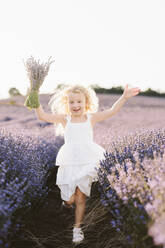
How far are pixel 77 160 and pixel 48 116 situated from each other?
0.55 meters

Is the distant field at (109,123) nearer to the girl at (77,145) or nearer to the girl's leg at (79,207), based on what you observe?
the girl at (77,145)

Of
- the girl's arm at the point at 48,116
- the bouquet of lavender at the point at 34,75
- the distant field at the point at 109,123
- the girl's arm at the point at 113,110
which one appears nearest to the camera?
the bouquet of lavender at the point at 34,75

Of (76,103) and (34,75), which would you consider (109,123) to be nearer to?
(76,103)

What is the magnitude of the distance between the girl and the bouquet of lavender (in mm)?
151

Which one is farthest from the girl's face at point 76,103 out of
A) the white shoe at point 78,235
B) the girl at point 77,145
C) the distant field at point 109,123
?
the white shoe at point 78,235

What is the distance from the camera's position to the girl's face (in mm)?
2895

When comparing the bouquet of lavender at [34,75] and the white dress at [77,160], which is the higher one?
the bouquet of lavender at [34,75]

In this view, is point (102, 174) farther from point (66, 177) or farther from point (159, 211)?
point (159, 211)

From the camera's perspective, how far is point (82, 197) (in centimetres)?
254

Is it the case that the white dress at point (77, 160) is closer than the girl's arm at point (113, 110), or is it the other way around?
the white dress at point (77, 160)

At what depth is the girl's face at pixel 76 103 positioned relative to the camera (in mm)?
2895

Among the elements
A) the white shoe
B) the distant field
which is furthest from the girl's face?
the white shoe

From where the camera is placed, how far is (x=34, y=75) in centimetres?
271

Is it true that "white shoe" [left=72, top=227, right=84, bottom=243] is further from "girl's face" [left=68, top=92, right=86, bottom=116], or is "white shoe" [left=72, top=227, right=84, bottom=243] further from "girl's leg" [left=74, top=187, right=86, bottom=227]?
"girl's face" [left=68, top=92, right=86, bottom=116]
